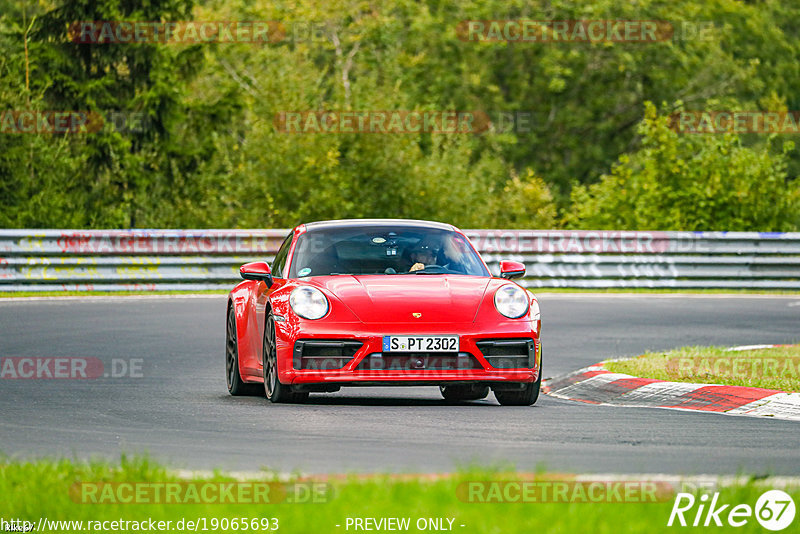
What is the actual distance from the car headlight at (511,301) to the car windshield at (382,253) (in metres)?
0.73

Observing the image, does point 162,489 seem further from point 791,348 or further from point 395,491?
point 791,348

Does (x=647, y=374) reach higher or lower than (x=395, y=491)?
lower

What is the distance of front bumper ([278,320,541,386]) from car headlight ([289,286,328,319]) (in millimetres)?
90

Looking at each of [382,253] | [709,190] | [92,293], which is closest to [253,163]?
[709,190]

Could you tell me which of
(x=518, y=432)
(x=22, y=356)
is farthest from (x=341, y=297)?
(x=22, y=356)

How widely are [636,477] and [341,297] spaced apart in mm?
4403

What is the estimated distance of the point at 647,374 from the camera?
1339 cm

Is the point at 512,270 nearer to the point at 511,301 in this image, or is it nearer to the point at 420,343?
the point at 511,301

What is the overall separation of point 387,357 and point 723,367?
12.8 ft

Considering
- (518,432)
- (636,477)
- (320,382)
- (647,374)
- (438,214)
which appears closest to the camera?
(636,477)

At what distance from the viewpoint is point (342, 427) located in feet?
32.6

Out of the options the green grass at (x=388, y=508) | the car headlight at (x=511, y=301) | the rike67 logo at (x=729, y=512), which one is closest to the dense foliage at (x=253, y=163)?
the car headlight at (x=511, y=301)

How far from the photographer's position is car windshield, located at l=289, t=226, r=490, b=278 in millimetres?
12172

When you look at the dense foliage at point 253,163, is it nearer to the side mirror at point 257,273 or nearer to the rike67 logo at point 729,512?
the side mirror at point 257,273
